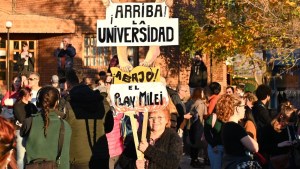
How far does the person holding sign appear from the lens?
24.2 ft

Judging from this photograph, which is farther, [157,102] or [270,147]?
[270,147]

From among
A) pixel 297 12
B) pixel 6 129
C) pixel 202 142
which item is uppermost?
pixel 297 12

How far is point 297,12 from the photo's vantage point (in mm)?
21188

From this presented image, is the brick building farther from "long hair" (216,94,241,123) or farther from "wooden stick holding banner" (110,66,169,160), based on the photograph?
"wooden stick holding banner" (110,66,169,160)

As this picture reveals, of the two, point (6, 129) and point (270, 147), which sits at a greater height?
point (6, 129)

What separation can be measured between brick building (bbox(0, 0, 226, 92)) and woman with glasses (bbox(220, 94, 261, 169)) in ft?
62.1

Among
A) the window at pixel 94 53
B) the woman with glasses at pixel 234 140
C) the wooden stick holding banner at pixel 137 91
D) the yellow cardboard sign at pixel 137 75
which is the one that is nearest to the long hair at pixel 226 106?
the woman with glasses at pixel 234 140

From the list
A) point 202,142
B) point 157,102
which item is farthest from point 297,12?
point 157,102

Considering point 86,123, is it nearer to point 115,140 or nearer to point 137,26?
point 137,26

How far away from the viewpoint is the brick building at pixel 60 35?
27.6 meters

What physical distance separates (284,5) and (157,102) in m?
13.6

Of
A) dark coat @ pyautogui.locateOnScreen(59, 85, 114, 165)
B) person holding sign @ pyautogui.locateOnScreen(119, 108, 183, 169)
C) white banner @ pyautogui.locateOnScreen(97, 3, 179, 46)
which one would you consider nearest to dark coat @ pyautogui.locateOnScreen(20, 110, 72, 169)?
person holding sign @ pyautogui.locateOnScreen(119, 108, 183, 169)

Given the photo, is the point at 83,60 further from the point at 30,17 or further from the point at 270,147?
the point at 270,147

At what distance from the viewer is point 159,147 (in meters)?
7.49
